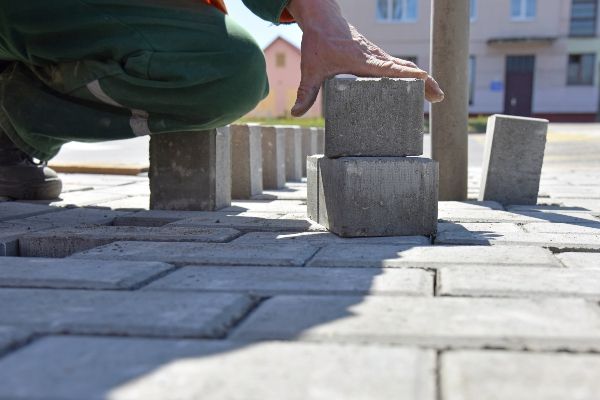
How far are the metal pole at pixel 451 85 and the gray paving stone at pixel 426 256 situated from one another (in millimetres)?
1647

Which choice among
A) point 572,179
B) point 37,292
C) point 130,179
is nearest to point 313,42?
point 37,292

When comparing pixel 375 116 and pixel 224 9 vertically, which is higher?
pixel 224 9

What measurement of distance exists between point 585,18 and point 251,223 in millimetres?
25695

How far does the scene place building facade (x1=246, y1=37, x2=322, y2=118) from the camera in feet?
108

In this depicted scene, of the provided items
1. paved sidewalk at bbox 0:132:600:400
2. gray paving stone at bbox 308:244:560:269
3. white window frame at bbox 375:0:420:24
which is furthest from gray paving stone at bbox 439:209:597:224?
white window frame at bbox 375:0:420:24

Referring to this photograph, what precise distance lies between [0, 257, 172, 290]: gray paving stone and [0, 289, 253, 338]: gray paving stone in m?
0.06

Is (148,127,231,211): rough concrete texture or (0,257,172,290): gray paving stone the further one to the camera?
(148,127,231,211): rough concrete texture

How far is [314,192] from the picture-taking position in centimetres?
314

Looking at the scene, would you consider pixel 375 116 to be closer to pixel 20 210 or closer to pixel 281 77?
pixel 20 210

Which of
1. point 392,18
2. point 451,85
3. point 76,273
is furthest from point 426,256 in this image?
point 392,18

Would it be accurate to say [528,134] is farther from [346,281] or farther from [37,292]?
[37,292]

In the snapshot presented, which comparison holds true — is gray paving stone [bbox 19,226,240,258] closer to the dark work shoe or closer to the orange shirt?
the orange shirt

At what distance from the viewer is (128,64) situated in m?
2.88

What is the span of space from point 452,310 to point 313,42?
4.73 ft
